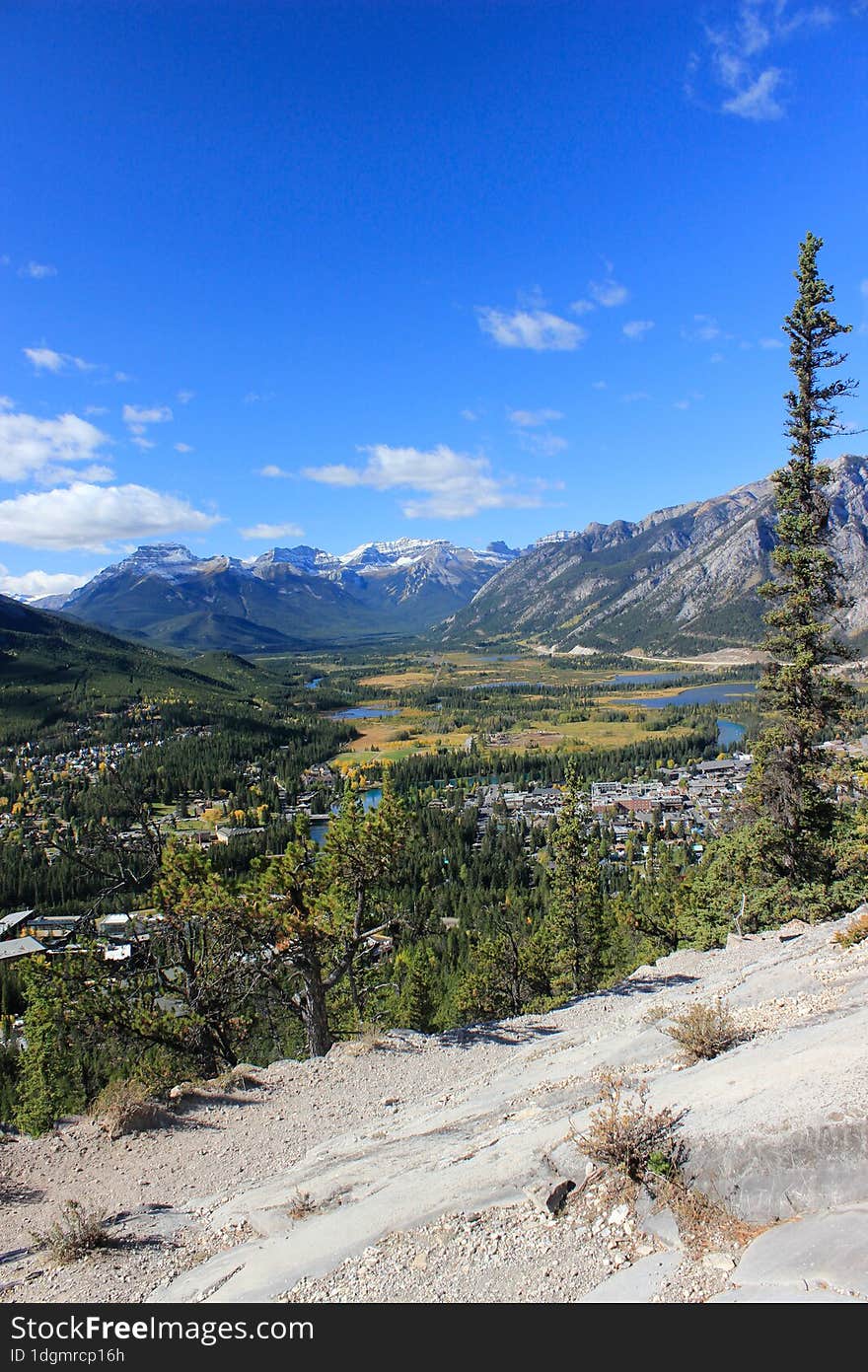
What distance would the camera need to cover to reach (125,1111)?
11.4 meters

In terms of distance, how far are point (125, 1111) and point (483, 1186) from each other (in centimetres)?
679

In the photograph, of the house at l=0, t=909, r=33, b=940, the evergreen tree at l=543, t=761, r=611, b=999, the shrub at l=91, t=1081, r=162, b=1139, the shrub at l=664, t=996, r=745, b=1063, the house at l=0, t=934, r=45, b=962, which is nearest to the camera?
the shrub at l=664, t=996, r=745, b=1063

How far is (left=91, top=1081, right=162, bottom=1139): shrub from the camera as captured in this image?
1131 cm

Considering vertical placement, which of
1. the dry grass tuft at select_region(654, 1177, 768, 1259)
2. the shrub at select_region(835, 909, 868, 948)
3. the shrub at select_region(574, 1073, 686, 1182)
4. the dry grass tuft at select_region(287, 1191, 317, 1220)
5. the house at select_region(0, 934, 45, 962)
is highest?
the shrub at select_region(574, 1073, 686, 1182)

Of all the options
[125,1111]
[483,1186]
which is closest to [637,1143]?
[483,1186]

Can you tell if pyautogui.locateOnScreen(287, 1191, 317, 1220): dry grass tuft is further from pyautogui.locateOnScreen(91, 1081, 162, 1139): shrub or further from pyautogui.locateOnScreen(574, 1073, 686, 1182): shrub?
pyautogui.locateOnScreen(91, 1081, 162, 1139): shrub

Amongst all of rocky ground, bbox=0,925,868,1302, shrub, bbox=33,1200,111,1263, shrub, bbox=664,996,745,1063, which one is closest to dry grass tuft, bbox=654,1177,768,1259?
rocky ground, bbox=0,925,868,1302

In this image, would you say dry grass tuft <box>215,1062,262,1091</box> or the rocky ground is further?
dry grass tuft <box>215,1062,262,1091</box>

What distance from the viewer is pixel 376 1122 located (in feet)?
39.3

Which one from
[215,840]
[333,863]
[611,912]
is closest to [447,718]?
[215,840]

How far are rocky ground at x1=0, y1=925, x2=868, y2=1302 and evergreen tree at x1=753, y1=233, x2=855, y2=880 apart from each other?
28.5 feet

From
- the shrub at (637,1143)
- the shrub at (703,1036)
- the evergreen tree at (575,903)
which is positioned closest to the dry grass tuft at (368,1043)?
the shrub at (703,1036)

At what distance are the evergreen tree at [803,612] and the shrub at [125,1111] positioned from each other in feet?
61.1

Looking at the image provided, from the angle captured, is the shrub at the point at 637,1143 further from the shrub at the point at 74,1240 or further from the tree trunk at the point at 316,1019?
the tree trunk at the point at 316,1019
